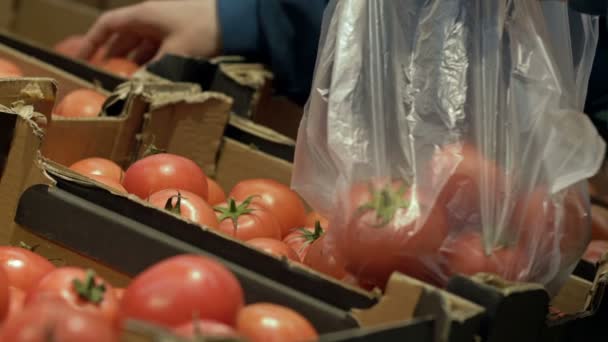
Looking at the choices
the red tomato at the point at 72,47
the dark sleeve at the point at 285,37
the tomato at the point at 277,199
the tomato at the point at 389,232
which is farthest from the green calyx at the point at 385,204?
the red tomato at the point at 72,47

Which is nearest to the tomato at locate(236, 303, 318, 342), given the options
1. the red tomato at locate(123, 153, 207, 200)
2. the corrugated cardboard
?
the red tomato at locate(123, 153, 207, 200)

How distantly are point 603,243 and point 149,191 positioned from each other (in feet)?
2.36

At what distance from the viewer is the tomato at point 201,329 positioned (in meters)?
0.73

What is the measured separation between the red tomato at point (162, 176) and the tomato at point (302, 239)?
0.43 ft

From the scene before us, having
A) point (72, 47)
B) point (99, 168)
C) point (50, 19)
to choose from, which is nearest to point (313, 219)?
point (99, 168)

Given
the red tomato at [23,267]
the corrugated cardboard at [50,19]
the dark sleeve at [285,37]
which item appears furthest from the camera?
the corrugated cardboard at [50,19]

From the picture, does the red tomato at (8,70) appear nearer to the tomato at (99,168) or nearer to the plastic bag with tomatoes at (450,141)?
the tomato at (99,168)

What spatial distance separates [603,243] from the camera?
1.58m

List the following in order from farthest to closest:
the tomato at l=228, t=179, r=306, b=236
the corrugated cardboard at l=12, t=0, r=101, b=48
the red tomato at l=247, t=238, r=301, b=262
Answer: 1. the corrugated cardboard at l=12, t=0, r=101, b=48
2. the tomato at l=228, t=179, r=306, b=236
3. the red tomato at l=247, t=238, r=301, b=262

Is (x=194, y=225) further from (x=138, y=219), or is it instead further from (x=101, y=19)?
(x=101, y=19)

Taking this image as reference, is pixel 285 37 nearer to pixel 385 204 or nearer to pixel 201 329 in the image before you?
pixel 385 204

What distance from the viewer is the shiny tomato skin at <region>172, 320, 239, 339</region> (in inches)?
29.0

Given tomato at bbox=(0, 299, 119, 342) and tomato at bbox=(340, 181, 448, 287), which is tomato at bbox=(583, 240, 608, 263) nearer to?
tomato at bbox=(340, 181, 448, 287)

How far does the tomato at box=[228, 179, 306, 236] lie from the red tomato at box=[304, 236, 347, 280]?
27 cm
